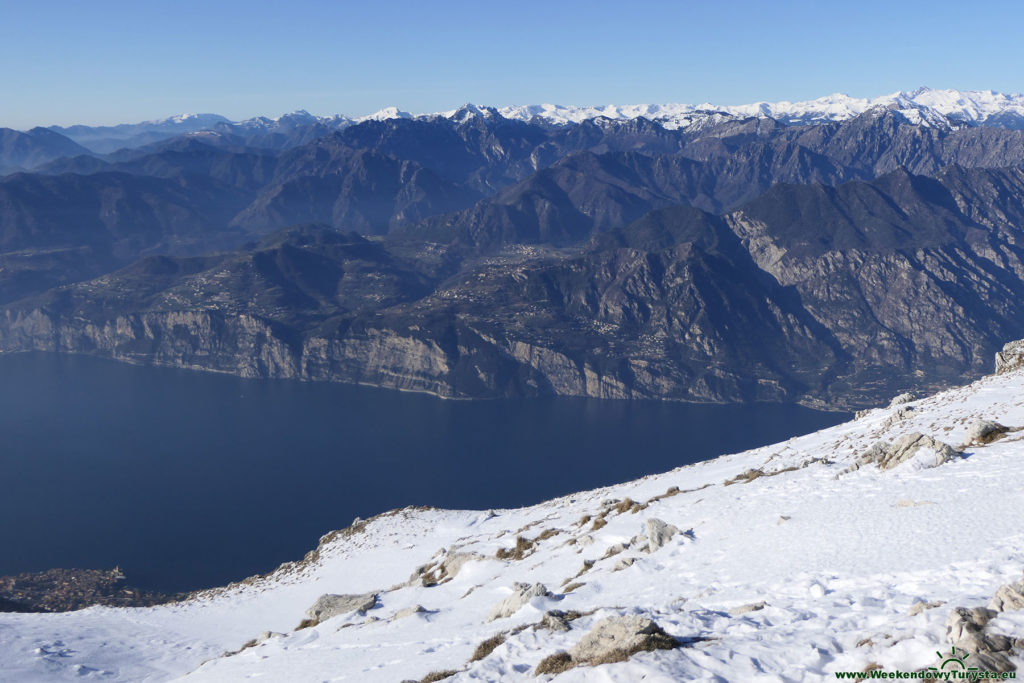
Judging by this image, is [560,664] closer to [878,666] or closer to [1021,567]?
[878,666]

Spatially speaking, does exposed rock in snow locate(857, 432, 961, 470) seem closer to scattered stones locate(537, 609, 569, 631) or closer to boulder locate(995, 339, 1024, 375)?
scattered stones locate(537, 609, 569, 631)

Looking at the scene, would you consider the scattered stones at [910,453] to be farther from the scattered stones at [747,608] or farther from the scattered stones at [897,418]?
the scattered stones at [747,608]

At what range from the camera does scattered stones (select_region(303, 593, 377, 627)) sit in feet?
176

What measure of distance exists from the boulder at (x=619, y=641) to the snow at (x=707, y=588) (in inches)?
29.0

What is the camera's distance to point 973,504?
114ft

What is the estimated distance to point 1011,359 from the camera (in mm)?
85750

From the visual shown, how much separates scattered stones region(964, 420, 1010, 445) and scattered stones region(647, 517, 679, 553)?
2119 centimetres

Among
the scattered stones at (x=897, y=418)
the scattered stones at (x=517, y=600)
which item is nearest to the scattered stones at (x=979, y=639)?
the scattered stones at (x=517, y=600)

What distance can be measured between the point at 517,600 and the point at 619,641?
11843 mm

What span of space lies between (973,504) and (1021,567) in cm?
810

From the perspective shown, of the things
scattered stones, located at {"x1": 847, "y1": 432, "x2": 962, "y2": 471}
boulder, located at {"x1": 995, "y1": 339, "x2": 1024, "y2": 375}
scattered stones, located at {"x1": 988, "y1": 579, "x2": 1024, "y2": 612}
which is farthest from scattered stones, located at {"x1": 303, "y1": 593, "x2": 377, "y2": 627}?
boulder, located at {"x1": 995, "y1": 339, "x2": 1024, "y2": 375}

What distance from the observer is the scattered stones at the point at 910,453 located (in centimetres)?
4288

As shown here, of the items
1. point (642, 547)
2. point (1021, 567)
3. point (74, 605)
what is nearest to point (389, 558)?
point (642, 547)

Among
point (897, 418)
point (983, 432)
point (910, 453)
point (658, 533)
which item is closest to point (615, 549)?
point (658, 533)
